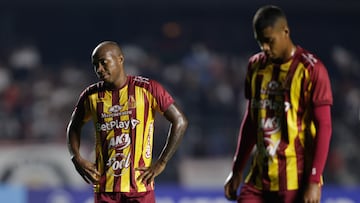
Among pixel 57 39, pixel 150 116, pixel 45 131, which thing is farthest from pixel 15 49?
pixel 150 116

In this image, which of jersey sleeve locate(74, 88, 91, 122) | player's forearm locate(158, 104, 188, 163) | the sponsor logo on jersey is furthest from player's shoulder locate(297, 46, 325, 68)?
jersey sleeve locate(74, 88, 91, 122)

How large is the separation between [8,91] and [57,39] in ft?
8.95

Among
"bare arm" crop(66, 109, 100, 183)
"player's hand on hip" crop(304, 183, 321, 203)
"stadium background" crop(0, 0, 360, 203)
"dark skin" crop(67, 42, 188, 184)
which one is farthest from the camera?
"stadium background" crop(0, 0, 360, 203)

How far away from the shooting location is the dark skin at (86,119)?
5.98 metres

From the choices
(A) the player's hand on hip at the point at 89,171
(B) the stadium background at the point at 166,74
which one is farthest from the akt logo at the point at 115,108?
(B) the stadium background at the point at 166,74

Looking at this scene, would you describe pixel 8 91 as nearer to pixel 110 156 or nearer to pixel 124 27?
pixel 124 27

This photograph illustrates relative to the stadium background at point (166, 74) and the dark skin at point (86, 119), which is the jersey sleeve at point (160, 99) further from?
the stadium background at point (166, 74)

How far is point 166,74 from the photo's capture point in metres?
14.8

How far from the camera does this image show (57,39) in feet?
54.9

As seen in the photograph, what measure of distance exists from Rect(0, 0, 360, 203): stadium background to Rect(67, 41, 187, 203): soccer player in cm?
466

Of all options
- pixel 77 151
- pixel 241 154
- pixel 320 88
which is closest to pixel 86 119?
pixel 77 151

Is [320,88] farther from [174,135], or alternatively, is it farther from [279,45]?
[174,135]

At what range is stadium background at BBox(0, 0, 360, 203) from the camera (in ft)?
41.2

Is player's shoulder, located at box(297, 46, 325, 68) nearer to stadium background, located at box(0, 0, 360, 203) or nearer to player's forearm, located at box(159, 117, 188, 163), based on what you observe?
player's forearm, located at box(159, 117, 188, 163)
